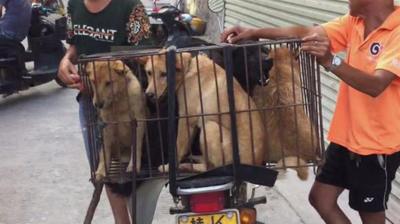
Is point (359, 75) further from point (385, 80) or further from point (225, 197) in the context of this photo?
point (225, 197)

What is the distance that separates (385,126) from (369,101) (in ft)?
0.45

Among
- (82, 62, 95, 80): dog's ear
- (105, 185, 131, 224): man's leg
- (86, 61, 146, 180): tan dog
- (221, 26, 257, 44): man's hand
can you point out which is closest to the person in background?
(105, 185, 131, 224): man's leg

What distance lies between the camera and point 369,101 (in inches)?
119

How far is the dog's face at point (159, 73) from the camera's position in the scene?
2.66 metres

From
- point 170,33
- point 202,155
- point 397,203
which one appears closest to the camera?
point 202,155

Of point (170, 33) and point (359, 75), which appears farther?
point (170, 33)

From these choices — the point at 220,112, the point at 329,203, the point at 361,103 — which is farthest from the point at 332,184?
the point at 220,112

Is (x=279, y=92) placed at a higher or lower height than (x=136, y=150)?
higher

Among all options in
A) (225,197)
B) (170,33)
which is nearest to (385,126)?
(225,197)

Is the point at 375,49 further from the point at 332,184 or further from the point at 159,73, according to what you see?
the point at 159,73

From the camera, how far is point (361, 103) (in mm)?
3064

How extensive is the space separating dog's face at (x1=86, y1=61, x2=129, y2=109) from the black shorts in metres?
1.07

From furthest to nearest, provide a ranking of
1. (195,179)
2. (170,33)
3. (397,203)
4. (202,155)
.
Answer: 1. (170,33)
2. (397,203)
3. (202,155)
4. (195,179)

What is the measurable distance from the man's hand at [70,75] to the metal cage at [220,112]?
11.0 inches
